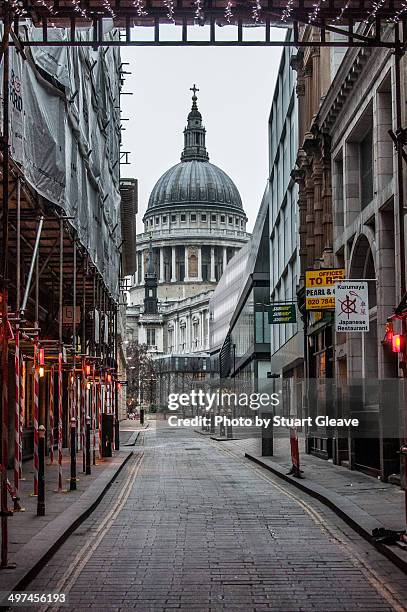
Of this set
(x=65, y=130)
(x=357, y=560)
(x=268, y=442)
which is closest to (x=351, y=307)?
(x=65, y=130)

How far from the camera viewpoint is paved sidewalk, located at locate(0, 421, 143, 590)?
11047 millimetres

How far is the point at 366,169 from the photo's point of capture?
1008 inches

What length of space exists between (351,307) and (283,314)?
47.4ft

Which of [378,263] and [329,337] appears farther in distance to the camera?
[329,337]

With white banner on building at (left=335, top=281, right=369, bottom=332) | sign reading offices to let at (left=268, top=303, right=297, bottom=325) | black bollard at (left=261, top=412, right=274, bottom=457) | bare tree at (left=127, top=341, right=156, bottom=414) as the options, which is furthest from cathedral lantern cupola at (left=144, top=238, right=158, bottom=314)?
white banner on building at (left=335, top=281, right=369, bottom=332)

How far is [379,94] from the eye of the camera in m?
21.9

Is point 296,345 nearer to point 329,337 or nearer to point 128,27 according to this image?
point 329,337

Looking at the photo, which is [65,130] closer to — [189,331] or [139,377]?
[139,377]

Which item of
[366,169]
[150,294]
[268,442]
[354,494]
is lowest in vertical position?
[354,494]

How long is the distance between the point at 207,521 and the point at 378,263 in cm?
815

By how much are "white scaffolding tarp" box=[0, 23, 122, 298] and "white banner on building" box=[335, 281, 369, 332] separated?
241 inches

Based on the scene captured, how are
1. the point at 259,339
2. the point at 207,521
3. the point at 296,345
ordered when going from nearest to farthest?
the point at 207,521 → the point at 296,345 → the point at 259,339

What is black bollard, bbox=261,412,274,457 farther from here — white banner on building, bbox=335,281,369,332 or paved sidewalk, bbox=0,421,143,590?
white banner on building, bbox=335,281,369,332

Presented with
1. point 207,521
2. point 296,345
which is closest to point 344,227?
point 207,521
